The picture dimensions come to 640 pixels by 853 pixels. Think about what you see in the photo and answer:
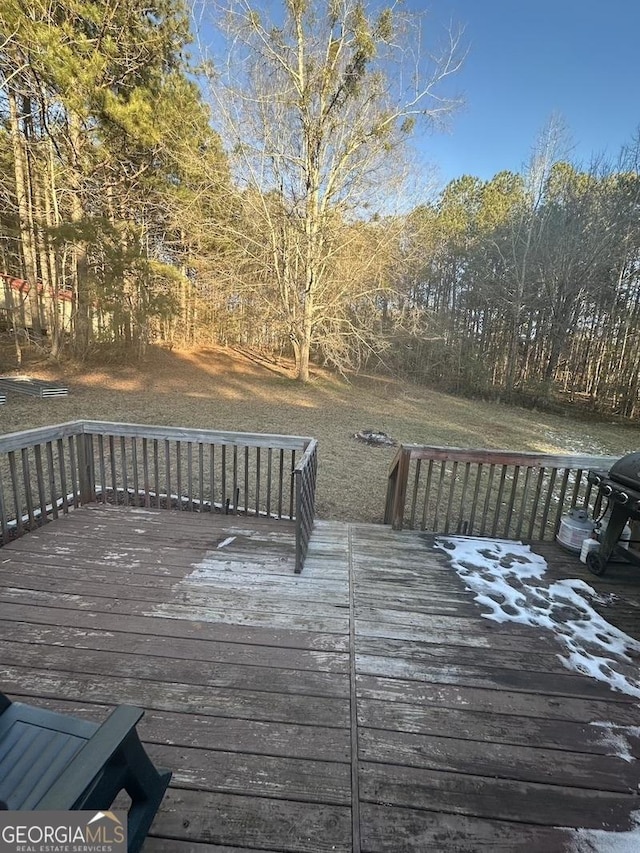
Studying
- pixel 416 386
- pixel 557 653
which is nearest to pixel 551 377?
pixel 416 386

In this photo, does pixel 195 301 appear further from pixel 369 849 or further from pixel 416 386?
pixel 369 849

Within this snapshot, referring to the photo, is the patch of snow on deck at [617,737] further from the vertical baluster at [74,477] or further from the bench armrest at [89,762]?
the vertical baluster at [74,477]

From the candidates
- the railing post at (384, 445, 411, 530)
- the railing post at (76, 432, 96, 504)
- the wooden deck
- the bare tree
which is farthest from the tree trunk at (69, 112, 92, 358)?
the wooden deck

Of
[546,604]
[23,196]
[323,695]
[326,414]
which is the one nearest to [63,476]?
[323,695]

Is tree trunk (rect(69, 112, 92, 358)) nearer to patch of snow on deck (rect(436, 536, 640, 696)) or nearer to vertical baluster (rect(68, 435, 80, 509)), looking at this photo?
vertical baluster (rect(68, 435, 80, 509))

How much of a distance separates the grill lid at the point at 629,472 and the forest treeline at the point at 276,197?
28.0ft

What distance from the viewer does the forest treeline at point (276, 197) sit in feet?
30.8

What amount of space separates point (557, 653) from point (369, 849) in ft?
4.43

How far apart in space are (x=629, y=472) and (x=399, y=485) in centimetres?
155

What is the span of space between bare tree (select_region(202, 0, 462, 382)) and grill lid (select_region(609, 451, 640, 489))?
28.4ft

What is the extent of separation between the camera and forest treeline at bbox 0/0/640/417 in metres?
9.38

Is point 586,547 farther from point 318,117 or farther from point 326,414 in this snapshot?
point 318,117

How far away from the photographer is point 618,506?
2658 mm

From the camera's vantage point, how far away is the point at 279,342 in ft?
52.1
